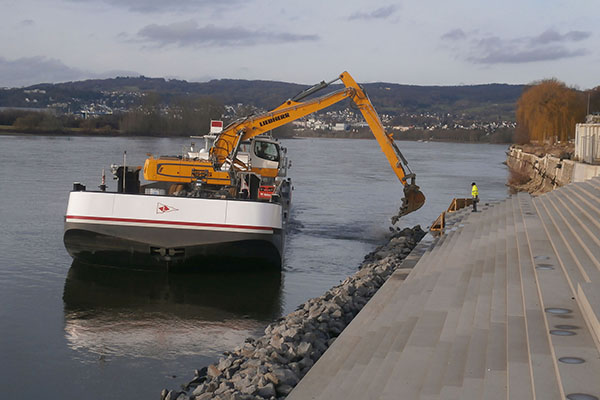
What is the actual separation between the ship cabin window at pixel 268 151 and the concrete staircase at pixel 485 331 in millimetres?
10299

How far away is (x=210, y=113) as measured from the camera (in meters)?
131

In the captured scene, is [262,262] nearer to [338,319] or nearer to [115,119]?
[338,319]

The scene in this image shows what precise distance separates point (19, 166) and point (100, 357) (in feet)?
137

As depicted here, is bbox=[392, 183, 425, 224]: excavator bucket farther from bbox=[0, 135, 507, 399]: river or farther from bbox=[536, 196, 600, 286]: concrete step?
bbox=[536, 196, 600, 286]: concrete step

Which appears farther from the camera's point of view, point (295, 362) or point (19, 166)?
point (19, 166)

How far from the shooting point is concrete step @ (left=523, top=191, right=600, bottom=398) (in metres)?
6.19

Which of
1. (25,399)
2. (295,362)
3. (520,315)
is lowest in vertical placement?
(25,399)

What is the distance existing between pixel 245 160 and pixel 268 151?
1.98 meters

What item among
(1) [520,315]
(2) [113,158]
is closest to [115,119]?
(2) [113,158]

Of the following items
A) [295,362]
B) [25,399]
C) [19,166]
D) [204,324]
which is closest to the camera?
[295,362]

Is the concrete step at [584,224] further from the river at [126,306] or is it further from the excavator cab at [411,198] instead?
the excavator cab at [411,198]

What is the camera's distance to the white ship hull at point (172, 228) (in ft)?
55.0

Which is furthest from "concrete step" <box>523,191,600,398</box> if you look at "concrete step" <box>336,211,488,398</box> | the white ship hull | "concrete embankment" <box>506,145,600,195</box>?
"concrete embankment" <box>506,145,600,195</box>

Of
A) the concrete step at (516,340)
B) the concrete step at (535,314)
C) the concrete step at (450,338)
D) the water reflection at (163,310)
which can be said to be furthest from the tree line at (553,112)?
the concrete step at (516,340)
